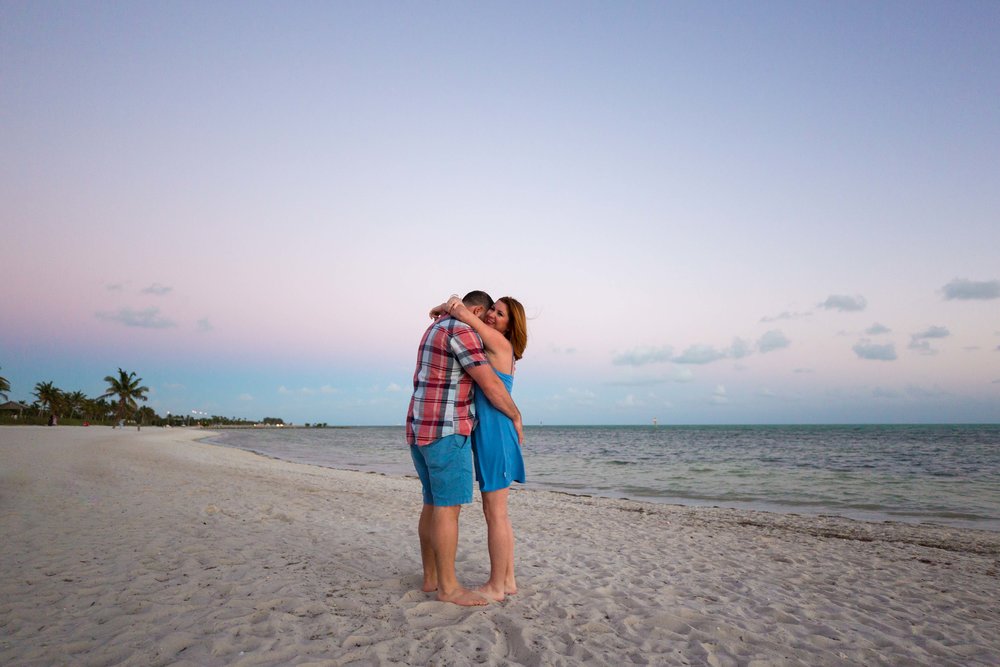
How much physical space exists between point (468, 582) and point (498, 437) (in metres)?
1.44

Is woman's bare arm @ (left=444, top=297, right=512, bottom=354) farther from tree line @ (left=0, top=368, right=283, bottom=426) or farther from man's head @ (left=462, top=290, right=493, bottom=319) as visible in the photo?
tree line @ (left=0, top=368, right=283, bottom=426)

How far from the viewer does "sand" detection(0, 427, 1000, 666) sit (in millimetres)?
2980

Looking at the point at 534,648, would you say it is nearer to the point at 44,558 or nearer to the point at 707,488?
the point at 44,558

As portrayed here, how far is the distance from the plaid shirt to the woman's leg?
521 mm

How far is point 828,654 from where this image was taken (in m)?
3.12

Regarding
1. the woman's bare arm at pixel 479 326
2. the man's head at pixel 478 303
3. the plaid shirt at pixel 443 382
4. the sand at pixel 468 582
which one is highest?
the man's head at pixel 478 303

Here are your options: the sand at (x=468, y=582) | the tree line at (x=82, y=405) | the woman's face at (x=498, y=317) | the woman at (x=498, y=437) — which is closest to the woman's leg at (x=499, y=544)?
the woman at (x=498, y=437)

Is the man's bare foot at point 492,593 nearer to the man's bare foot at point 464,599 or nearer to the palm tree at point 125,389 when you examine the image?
the man's bare foot at point 464,599

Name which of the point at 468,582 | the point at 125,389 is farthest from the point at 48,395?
the point at 468,582

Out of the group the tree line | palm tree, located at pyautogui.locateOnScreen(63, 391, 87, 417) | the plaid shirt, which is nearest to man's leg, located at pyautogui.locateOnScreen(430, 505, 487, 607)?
the plaid shirt

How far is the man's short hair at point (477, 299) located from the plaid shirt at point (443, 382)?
24cm

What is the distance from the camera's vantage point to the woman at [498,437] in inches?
141

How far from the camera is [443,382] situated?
350 centimetres

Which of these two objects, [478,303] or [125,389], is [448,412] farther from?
[125,389]
